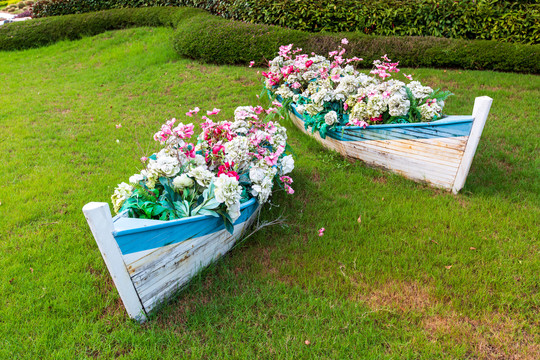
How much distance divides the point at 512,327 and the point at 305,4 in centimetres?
842

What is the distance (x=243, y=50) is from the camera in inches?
353

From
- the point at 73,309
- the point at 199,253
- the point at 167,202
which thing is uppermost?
the point at 167,202

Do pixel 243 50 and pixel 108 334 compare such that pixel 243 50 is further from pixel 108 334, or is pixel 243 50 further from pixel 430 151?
pixel 108 334

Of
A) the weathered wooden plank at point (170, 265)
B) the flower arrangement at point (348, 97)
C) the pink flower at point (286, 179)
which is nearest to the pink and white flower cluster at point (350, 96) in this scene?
the flower arrangement at point (348, 97)

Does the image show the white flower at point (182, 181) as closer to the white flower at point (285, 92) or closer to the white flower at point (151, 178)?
the white flower at point (151, 178)

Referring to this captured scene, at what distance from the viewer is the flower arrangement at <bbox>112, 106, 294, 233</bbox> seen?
312 centimetres

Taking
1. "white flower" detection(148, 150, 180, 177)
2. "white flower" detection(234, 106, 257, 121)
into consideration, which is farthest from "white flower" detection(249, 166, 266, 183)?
"white flower" detection(234, 106, 257, 121)

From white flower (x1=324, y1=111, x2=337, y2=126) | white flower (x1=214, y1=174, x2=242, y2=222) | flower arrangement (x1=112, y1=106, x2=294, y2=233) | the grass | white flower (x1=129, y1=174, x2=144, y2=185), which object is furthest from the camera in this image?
white flower (x1=324, y1=111, x2=337, y2=126)

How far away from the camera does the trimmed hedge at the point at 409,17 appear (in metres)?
8.09

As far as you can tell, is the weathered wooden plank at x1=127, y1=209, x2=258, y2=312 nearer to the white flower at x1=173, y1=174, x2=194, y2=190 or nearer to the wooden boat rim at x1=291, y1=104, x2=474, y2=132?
the white flower at x1=173, y1=174, x2=194, y2=190

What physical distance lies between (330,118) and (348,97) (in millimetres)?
382

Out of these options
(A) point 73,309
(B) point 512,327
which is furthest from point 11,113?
(B) point 512,327

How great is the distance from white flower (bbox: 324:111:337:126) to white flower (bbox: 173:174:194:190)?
7.66 ft

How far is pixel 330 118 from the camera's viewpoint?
4941mm
